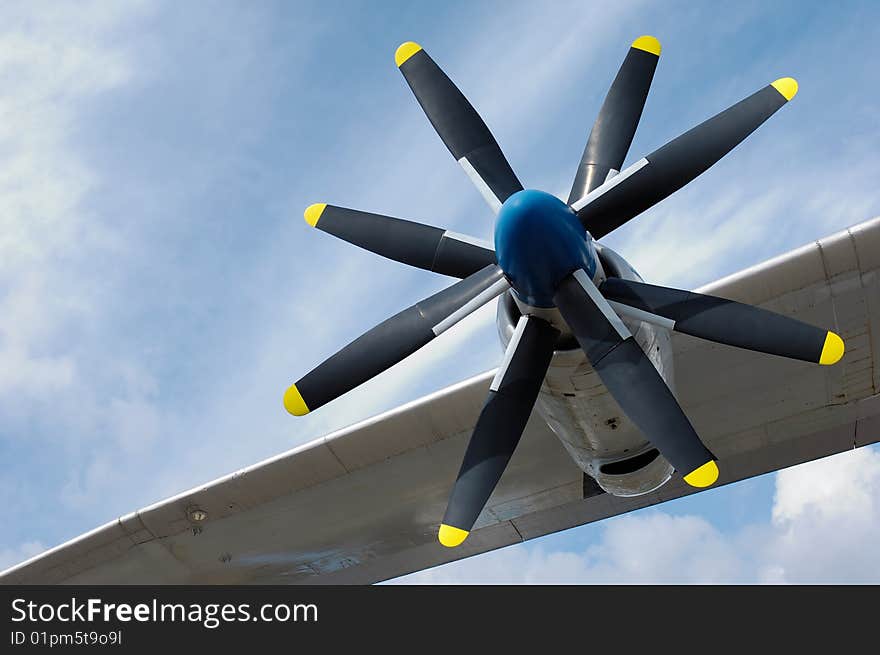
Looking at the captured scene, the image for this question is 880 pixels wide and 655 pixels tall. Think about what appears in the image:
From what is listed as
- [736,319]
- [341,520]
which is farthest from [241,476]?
[736,319]

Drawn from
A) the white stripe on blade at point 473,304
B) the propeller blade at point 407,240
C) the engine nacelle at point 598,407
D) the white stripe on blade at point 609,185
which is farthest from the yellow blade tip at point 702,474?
the propeller blade at point 407,240

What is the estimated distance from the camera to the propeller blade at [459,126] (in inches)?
341

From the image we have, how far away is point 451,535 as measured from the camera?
751 cm

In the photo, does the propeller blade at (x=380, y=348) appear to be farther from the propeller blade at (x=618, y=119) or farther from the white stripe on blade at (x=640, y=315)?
the propeller blade at (x=618, y=119)

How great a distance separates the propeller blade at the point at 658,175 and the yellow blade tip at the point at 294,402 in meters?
3.03

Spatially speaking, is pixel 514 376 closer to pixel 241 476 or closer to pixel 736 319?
pixel 736 319

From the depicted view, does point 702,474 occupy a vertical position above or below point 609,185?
below

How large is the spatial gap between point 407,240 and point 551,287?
1892mm

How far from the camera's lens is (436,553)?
13422 millimetres

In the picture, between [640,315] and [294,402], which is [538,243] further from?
[294,402]

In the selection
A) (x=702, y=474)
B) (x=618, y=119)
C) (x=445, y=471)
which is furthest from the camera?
(x=445, y=471)

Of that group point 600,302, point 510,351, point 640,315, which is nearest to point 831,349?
point 640,315

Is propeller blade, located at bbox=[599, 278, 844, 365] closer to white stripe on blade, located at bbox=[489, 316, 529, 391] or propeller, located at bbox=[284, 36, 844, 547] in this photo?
propeller, located at bbox=[284, 36, 844, 547]

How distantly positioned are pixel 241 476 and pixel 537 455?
12.9ft
